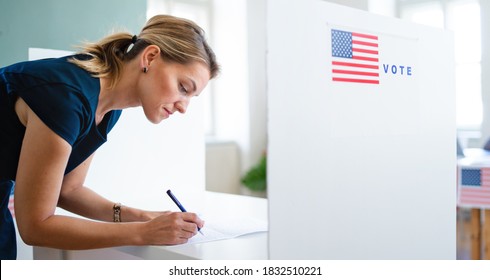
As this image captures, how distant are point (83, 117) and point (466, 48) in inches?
181

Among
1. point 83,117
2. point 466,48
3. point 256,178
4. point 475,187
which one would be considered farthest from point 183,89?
point 466,48

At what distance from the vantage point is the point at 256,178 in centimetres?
474

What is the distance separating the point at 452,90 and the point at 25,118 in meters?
1.05

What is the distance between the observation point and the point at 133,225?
962 mm

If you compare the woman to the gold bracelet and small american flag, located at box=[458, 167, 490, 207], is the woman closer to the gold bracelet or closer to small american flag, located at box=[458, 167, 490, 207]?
the gold bracelet

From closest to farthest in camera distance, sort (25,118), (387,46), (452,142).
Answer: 1. (25,118)
2. (387,46)
3. (452,142)

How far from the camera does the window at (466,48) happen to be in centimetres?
475

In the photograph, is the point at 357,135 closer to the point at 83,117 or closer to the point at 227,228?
the point at 227,228

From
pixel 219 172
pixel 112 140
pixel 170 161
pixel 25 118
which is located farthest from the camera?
pixel 219 172

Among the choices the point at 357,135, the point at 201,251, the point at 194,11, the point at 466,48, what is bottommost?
the point at 201,251

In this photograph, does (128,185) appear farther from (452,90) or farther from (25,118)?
(452,90)

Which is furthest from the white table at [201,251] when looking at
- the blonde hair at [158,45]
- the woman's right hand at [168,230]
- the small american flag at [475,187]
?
the small american flag at [475,187]

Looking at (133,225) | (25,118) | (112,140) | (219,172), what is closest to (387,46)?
(133,225)
